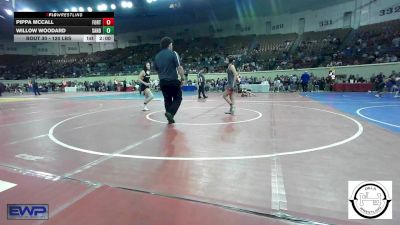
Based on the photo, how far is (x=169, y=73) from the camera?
747 centimetres

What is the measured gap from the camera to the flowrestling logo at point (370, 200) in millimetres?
2637

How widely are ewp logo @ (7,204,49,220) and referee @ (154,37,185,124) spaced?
4.87 metres

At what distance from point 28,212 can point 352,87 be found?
2524 cm

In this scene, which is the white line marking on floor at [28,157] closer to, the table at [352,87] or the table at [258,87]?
the table at [258,87]

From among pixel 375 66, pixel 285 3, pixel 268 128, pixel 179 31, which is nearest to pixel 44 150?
pixel 268 128

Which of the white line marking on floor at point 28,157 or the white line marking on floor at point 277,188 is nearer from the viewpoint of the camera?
the white line marking on floor at point 277,188

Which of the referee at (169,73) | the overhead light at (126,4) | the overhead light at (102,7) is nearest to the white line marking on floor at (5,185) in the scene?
the referee at (169,73)

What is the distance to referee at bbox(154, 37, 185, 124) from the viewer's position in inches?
294

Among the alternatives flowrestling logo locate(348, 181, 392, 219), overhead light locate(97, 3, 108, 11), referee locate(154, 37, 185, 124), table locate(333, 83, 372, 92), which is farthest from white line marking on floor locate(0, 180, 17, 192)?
overhead light locate(97, 3, 108, 11)

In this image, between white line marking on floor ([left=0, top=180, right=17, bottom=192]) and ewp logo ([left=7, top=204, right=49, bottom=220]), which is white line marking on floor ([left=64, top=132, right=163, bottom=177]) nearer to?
white line marking on floor ([left=0, top=180, right=17, bottom=192])

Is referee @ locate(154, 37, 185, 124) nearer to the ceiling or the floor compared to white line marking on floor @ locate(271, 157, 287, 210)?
Answer: nearer to the ceiling
